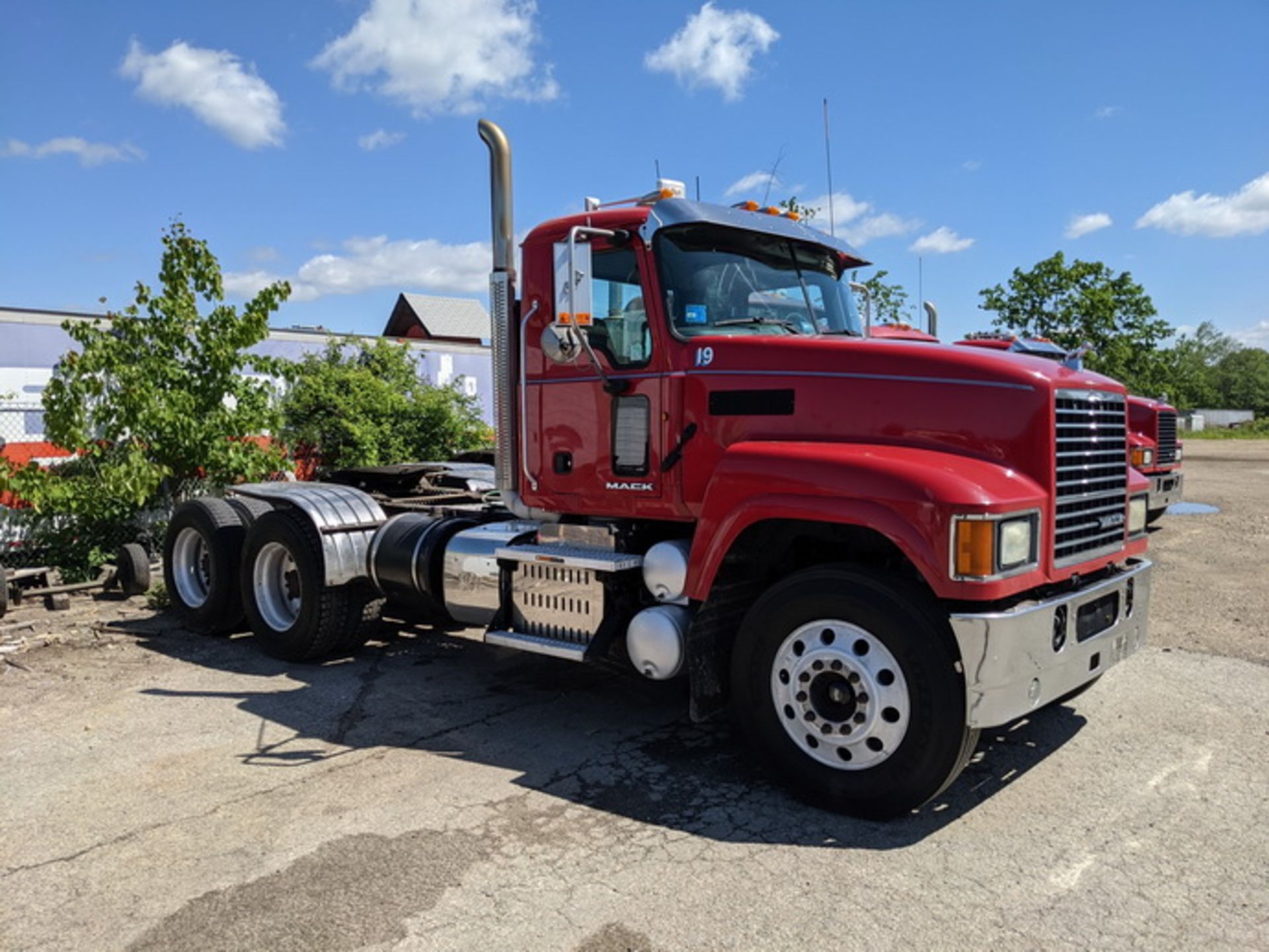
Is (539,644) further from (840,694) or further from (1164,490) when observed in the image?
(1164,490)

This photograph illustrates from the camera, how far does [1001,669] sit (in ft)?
13.0

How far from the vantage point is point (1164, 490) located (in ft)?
43.0

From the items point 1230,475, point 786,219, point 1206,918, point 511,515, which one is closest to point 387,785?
point 511,515

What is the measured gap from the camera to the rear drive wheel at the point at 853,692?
4.07 meters

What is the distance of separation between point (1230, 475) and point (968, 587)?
22.9 m

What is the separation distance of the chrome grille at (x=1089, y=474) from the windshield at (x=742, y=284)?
150cm

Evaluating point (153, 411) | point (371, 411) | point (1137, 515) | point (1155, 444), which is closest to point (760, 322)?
point (1137, 515)

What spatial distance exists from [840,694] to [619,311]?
7.70 ft

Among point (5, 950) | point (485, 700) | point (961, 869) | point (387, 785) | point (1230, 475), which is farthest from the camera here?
point (1230, 475)

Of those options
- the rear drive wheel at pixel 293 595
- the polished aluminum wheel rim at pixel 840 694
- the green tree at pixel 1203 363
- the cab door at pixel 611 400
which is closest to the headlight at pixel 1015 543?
the polished aluminum wheel rim at pixel 840 694

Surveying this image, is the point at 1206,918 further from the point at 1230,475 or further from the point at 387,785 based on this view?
the point at 1230,475

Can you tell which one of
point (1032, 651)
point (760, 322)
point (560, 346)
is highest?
point (760, 322)

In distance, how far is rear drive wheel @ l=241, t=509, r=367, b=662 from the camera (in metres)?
6.96

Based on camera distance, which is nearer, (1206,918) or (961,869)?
(1206,918)
